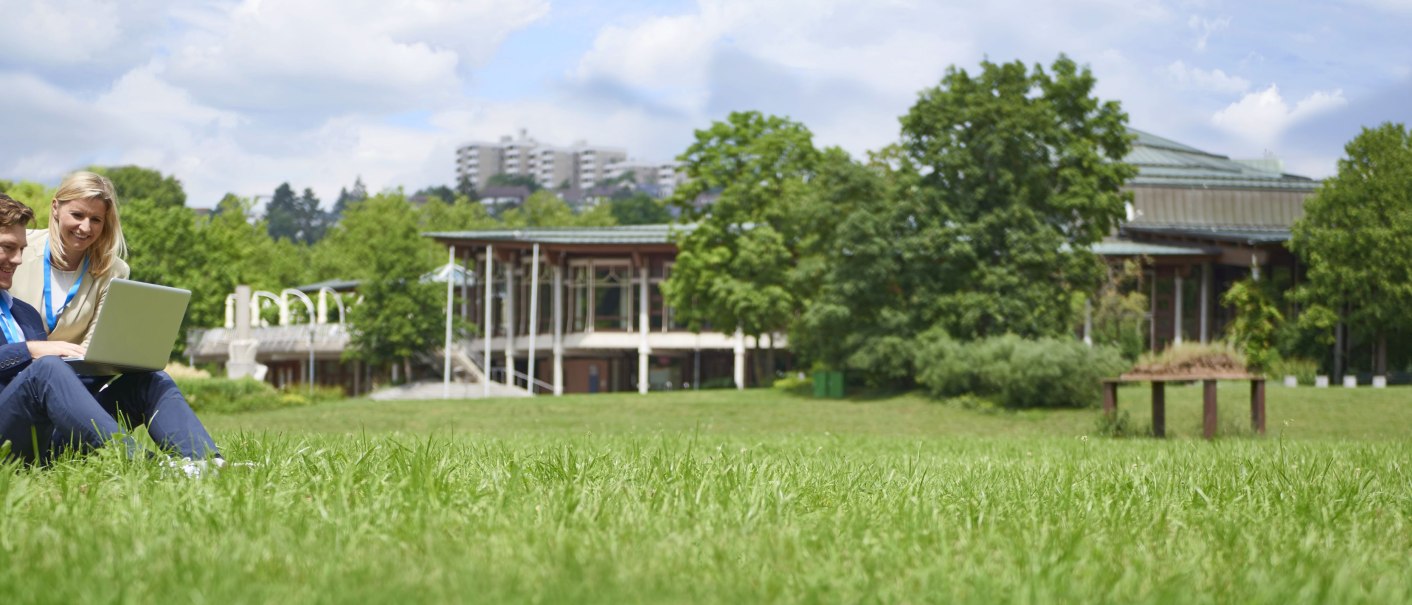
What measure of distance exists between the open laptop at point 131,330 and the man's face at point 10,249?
1.34 ft

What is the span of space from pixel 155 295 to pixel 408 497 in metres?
1.69

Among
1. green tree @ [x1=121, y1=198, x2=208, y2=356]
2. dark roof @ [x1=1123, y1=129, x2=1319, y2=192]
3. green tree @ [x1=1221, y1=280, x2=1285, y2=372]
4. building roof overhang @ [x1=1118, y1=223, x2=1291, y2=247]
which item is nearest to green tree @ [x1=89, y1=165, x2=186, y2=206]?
green tree @ [x1=121, y1=198, x2=208, y2=356]

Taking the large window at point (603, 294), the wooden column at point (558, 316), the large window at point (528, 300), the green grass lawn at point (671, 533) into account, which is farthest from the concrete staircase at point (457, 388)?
the green grass lawn at point (671, 533)

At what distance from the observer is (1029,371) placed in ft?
101

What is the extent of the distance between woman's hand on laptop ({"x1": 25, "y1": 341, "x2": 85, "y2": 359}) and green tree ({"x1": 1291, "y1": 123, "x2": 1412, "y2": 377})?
38.5m

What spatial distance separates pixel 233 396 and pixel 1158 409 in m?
23.0

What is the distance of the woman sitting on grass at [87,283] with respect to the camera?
5797 millimetres

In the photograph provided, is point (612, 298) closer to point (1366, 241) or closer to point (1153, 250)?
point (1153, 250)

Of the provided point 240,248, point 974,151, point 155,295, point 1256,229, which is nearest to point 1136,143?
point 1256,229

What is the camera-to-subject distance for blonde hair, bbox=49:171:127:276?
582 cm

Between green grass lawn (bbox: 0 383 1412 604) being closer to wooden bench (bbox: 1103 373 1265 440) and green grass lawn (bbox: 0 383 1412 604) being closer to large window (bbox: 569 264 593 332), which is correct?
Result: wooden bench (bbox: 1103 373 1265 440)

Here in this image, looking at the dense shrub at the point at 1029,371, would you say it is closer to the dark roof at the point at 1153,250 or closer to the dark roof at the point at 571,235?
the dark roof at the point at 1153,250

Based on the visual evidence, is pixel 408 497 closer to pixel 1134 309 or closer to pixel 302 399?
pixel 302 399

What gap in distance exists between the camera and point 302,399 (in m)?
37.2
